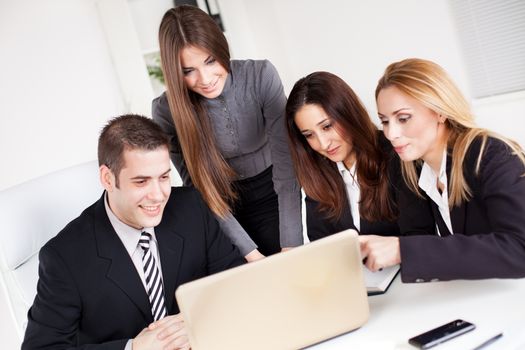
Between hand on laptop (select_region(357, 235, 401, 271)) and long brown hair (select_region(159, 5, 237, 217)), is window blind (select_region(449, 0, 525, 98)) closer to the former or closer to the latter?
long brown hair (select_region(159, 5, 237, 217))

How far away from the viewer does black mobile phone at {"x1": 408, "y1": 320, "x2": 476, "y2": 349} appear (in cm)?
92

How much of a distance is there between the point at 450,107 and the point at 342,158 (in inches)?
18.8

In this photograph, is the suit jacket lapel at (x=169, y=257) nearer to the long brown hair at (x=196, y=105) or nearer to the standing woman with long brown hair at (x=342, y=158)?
the long brown hair at (x=196, y=105)

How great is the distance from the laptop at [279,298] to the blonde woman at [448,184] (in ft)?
0.55

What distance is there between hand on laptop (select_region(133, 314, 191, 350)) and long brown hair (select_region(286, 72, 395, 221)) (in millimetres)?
731

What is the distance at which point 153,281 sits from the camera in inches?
57.1

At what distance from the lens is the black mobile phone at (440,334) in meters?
0.92

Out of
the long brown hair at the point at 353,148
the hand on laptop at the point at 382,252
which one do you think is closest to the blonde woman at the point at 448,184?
the hand on laptop at the point at 382,252

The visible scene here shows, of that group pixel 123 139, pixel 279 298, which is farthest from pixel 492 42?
pixel 279 298

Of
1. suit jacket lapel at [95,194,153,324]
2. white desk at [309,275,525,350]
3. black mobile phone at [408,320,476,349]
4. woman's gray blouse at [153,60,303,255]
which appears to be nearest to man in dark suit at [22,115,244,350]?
suit jacket lapel at [95,194,153,324]

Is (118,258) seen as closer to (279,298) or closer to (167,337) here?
(167,337)

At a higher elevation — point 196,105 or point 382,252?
point 196,105

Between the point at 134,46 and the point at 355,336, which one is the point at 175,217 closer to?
the point at 355,336

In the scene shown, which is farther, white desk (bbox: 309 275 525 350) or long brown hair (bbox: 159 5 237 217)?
long brown hair (bbox: 159 5 237 217)
